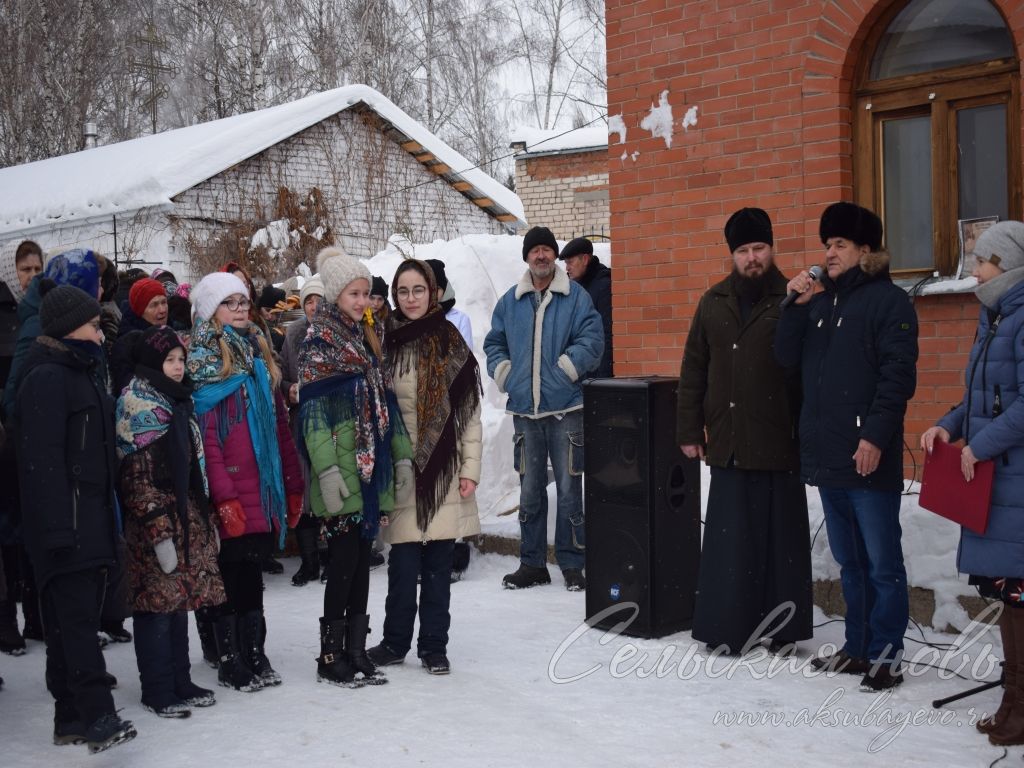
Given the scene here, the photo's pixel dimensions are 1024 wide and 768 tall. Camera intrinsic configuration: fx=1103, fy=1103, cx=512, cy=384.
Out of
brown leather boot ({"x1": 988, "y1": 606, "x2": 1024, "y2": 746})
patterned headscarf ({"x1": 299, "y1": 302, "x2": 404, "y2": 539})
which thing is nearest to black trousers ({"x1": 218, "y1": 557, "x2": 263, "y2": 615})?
patterned headscarf ({"x1": 299, "y1": 302, "x2": 404, "y2": 539})

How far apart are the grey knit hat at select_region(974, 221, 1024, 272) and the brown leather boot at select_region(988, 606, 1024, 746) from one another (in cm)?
135

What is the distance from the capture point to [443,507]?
5.17 meters

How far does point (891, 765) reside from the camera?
13.1ft

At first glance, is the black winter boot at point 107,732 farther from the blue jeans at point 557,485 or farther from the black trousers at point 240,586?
the blue jeans at point 557,485

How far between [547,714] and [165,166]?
14811mm

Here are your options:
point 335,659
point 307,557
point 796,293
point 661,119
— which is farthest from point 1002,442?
point 307,557

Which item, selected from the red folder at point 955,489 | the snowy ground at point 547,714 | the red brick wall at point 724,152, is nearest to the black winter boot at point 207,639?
the snowy ground at point 547,714

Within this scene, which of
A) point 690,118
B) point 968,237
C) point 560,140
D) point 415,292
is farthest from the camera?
point 560,140

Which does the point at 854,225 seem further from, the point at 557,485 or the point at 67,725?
the point at 67,725

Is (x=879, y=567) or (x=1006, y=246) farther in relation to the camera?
(x=879, y=567)

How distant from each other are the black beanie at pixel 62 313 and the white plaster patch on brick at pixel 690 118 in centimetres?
440

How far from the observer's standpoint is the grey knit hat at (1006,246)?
436cm

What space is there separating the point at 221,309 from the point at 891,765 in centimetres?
341

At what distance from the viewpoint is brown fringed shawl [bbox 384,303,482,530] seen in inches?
204
